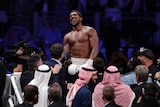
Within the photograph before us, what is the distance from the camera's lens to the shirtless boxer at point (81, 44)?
11320mm

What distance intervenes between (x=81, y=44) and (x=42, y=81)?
2.29 m

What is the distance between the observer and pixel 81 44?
450 inches

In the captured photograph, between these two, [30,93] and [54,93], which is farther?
[54,93]

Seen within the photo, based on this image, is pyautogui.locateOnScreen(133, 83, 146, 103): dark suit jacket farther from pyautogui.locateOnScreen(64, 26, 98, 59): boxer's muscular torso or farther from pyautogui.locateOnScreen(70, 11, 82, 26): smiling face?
pyautogui.locateOnScreen(70, 11, 82, 26): smiling face

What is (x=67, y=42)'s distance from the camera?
11.6 m

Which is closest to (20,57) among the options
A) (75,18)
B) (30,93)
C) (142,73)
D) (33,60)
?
(33,60)

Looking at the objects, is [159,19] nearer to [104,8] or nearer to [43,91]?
[104,8]

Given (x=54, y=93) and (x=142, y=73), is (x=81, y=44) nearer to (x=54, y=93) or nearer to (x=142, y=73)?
(x=142, y=73)

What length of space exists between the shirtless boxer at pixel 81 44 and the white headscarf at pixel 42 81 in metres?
2.00

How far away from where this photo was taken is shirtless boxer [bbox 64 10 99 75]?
11.3 meters

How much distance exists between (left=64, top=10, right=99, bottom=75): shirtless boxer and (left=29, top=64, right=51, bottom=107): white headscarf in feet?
6.56

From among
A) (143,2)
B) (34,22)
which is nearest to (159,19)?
(143,2)

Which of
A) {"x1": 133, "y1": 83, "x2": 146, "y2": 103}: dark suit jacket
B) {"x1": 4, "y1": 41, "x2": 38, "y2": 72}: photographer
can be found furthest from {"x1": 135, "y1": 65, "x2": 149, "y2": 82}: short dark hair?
{"x1": 4, "y1": 41, "x2": 38, "y2": 72}: photographer

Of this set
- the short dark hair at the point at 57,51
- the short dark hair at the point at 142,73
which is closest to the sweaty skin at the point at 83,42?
the short dark hair at the point at 57,51
